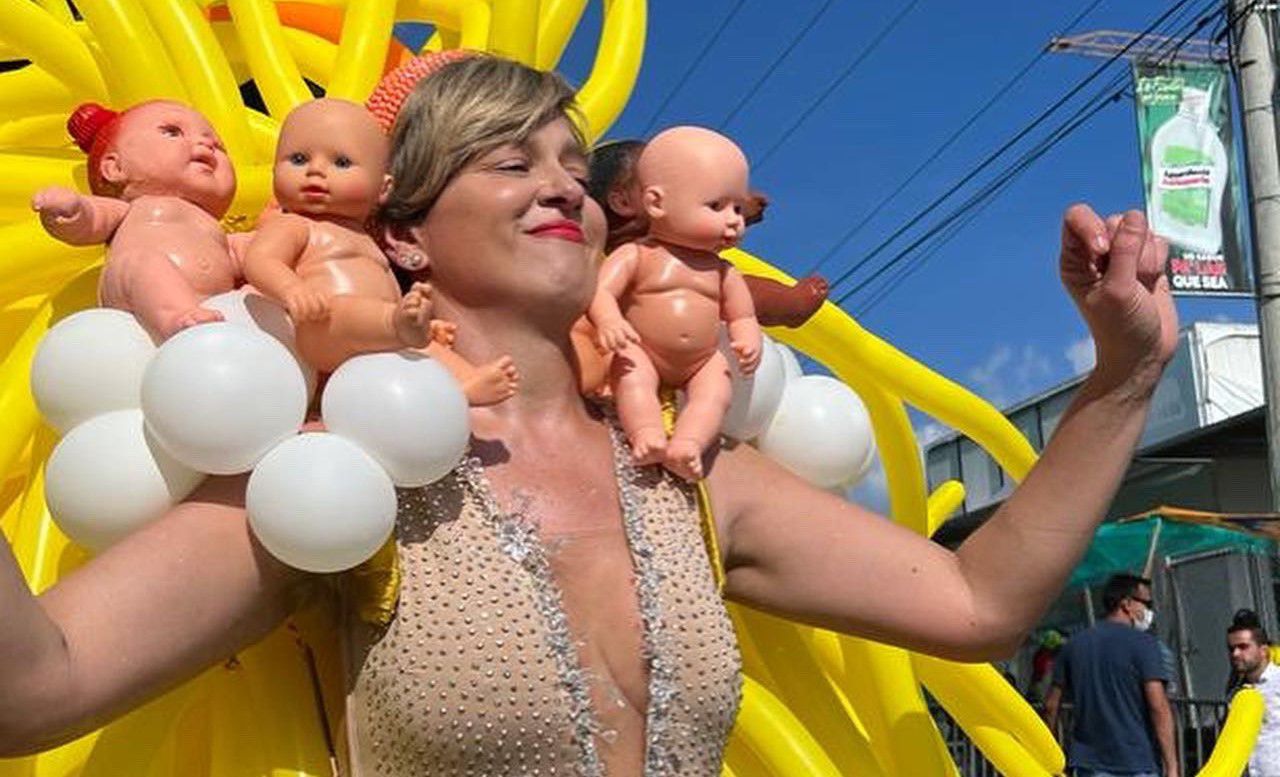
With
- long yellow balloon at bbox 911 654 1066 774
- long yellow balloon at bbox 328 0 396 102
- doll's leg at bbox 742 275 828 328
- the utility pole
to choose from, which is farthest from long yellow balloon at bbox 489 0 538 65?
the utility pole

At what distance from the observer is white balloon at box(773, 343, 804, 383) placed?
2.46 m

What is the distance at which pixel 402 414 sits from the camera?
175 cm

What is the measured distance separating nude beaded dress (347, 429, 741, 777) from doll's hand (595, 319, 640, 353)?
0.63ft

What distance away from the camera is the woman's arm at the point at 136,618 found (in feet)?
4.88

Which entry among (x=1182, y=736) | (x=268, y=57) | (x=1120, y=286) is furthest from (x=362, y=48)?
(x=1182, y=736)

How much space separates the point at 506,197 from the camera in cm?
188

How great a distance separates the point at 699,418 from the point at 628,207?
0.33 meters

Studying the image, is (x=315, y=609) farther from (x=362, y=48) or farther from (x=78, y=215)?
(x=362, y=48)

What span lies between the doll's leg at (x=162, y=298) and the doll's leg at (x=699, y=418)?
1.78ft

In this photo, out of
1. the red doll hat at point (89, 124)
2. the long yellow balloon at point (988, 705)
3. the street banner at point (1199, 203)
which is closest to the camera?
the red doll hat at point (89, 124)

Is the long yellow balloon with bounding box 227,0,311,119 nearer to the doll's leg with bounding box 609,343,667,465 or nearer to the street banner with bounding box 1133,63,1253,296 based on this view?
the doll's leg with bounding box 609,343,667,465

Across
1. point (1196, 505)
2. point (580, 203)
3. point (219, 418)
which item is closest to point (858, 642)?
point (580, 203)

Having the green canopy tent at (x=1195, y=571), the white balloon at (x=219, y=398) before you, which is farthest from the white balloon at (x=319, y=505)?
the green canopy tent at (x=1195, y=571)

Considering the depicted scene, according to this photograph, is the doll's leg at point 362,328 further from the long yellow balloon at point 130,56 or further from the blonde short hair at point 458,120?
the long yellow balloon at point 130,56
